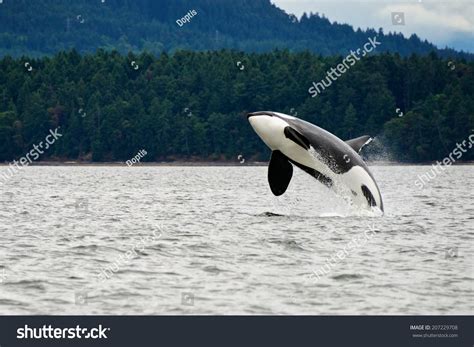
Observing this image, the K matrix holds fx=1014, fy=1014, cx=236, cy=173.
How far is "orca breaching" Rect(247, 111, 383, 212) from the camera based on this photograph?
29.0 meters

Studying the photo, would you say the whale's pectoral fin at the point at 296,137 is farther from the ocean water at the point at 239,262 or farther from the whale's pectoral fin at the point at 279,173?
the ocean water at the point at 239,262

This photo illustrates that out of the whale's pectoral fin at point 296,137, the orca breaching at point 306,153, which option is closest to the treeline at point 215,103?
the orca breaching at point 306,153

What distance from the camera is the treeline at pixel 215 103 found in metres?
156

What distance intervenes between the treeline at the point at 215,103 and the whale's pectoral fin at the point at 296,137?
389ft

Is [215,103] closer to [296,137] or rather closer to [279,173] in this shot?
[279,173]

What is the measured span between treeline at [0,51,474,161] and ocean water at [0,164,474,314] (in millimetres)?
114902

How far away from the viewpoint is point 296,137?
28891 millimetres

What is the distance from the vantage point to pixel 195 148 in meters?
160

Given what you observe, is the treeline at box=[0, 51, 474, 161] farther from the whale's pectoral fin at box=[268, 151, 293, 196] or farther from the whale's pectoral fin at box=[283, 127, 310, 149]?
the whale's pectoral fin at box=[283, 127, 310, 149]

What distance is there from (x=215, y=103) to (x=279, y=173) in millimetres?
141340

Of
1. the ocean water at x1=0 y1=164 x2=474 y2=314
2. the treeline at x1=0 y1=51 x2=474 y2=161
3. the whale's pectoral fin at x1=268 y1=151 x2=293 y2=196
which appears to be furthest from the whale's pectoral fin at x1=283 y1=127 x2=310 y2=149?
the treeline at x1=0 y1=51 x2=474 y2=161

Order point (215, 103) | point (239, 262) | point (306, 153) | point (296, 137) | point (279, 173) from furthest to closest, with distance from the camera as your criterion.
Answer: point (215, 103), point (279, 173), point (306, 153), point (296, 137), point (239, 262)

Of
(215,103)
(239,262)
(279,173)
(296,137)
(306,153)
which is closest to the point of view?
(239,262)

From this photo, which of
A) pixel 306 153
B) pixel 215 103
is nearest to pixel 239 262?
pixel 306 153
